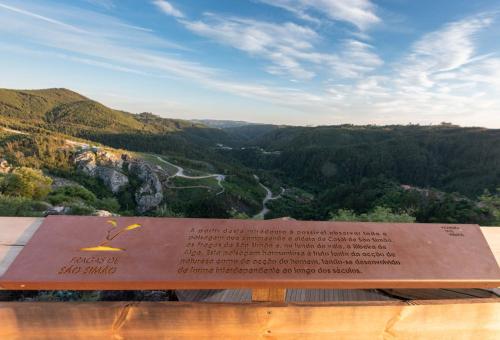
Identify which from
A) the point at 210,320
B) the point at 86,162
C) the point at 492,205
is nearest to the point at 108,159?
the point at 86,162

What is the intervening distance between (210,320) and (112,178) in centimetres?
5706

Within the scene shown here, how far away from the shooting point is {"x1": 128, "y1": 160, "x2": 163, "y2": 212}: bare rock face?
170 ft

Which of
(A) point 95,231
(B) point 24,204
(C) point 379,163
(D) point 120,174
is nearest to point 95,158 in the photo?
(D) point 120,174

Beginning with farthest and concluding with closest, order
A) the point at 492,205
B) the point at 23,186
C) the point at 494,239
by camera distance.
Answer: the point at 23,186, the point at 492,205, the point at 494,239

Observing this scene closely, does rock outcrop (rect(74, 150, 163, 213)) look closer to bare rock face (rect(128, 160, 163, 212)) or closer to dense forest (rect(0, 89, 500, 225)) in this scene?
bare rock face (rect(128, 160, 163, 212))

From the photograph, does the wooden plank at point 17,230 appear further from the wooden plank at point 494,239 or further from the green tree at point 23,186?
the green tree at point 23,186

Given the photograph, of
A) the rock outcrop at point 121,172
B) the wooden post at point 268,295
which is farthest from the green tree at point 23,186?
the rock outcrop at point 121,172

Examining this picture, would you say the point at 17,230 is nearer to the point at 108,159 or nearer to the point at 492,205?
the point at 492,205

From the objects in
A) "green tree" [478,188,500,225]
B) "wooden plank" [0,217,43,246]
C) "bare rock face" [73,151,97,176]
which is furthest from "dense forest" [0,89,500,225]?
"wooden plank" [0,217,43,246]

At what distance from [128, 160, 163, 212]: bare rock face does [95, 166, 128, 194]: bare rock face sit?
3.24 metres

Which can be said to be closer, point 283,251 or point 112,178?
point 283,251

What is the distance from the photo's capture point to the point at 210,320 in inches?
87.6

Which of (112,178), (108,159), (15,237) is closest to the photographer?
(15,237)

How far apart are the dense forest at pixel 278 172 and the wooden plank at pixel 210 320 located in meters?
4.57
